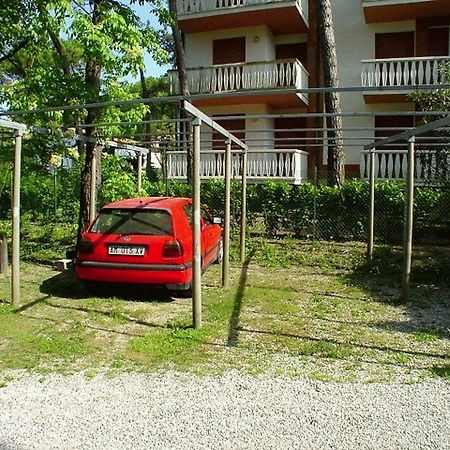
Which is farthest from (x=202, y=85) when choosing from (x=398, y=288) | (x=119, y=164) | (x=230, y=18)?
(x=398, y=288)

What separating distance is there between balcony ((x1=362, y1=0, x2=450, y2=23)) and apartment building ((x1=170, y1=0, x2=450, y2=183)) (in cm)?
4

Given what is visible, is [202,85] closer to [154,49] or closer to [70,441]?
[154,49]

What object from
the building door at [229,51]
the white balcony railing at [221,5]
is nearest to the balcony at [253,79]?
the building door at [229,51]

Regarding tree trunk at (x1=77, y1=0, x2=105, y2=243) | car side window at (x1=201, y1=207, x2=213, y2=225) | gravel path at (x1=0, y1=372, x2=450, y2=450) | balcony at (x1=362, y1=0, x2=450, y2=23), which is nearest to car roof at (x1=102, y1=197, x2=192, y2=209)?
car side window at (x1=201, y1=207, x2=213, y2=225)

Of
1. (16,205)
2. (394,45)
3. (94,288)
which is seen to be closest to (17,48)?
(16,205)

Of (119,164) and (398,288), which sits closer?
(398,288)

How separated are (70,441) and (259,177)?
48.5 feet

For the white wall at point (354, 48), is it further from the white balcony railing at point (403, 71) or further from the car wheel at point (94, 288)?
the car wheel at point (94, 288)

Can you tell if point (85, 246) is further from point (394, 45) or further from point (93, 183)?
point (394, 45)

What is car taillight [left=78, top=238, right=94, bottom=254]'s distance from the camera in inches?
289

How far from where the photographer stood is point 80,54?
912 cm

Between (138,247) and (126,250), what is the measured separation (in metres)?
0.19

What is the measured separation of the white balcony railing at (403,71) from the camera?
17.0 meters

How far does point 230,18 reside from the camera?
1947 cm
